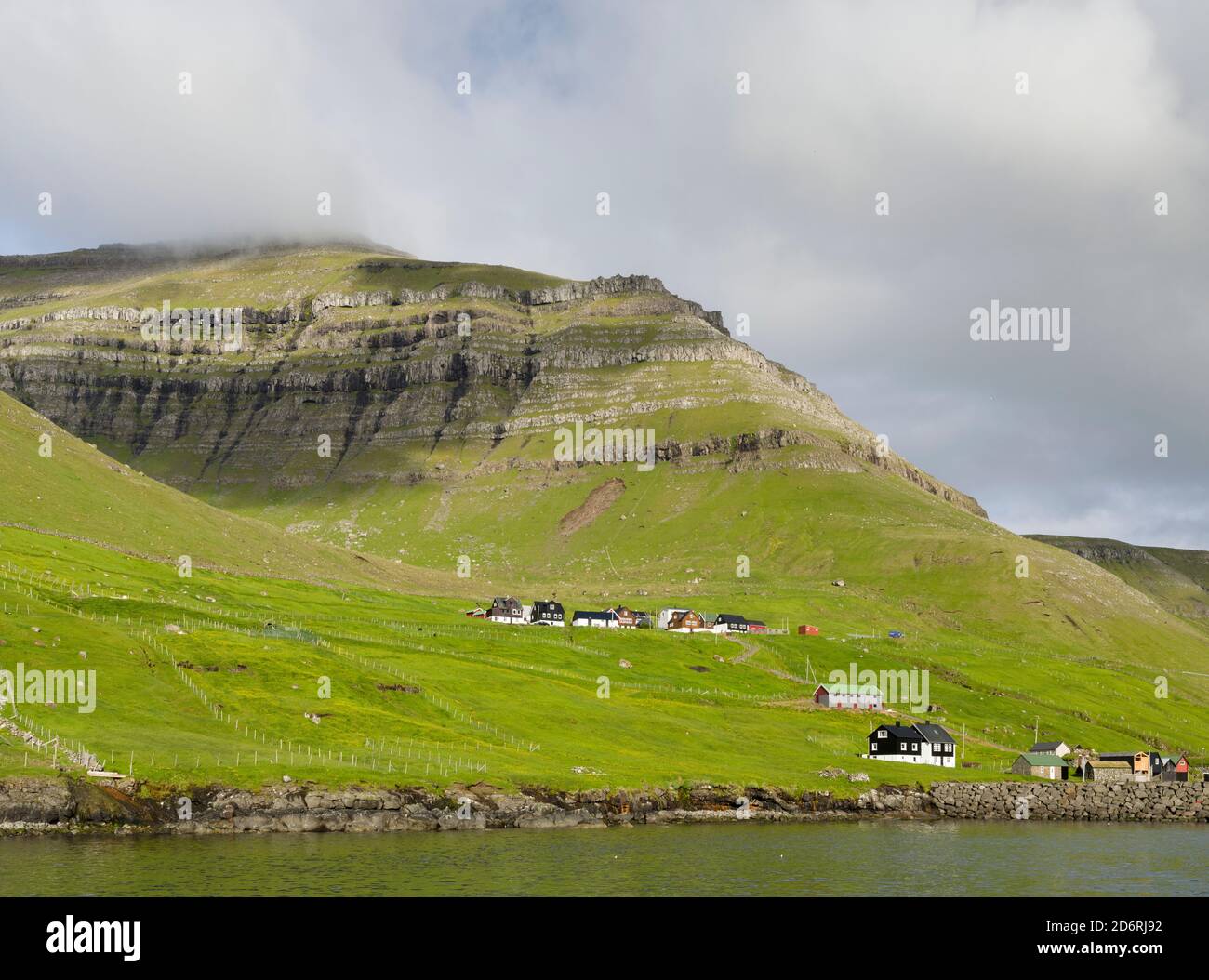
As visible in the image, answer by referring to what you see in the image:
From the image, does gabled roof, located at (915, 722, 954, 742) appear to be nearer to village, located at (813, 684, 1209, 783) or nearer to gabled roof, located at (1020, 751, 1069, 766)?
village, located at (813, 684, 1209, 783)

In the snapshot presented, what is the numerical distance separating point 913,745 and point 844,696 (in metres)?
24.1

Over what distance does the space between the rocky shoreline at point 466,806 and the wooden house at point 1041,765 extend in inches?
421

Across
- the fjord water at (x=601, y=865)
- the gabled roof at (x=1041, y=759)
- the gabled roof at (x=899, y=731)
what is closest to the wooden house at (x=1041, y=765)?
the gabled roof at (x=1041, y=759)

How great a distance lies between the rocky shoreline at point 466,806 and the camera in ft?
261

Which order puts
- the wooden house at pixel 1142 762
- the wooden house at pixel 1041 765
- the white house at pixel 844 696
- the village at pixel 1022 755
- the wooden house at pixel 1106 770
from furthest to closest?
the white house at pixel 844 696 < the wooden house at pixel 1142 762 < the wooden house at pixel 1106 770 < the wooden house at pixel 1041 765 < the village at pixel 1022 755

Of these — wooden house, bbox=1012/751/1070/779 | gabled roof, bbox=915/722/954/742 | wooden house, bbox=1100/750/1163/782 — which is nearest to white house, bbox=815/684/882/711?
gabled roof, bbox=915/722/954/742

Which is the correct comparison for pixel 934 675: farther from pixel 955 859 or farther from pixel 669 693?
pixel 955 859

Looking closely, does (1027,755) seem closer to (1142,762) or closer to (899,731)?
(899,731)

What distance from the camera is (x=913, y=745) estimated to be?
458ft

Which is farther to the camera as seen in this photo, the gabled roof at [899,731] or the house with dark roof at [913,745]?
the gabled roof at [899,731]

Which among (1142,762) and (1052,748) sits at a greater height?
(1052,748)

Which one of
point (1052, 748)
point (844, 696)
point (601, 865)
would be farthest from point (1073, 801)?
point (601, 865)

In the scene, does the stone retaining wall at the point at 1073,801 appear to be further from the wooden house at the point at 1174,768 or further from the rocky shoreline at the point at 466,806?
the wooden house at the point at 1174,768
